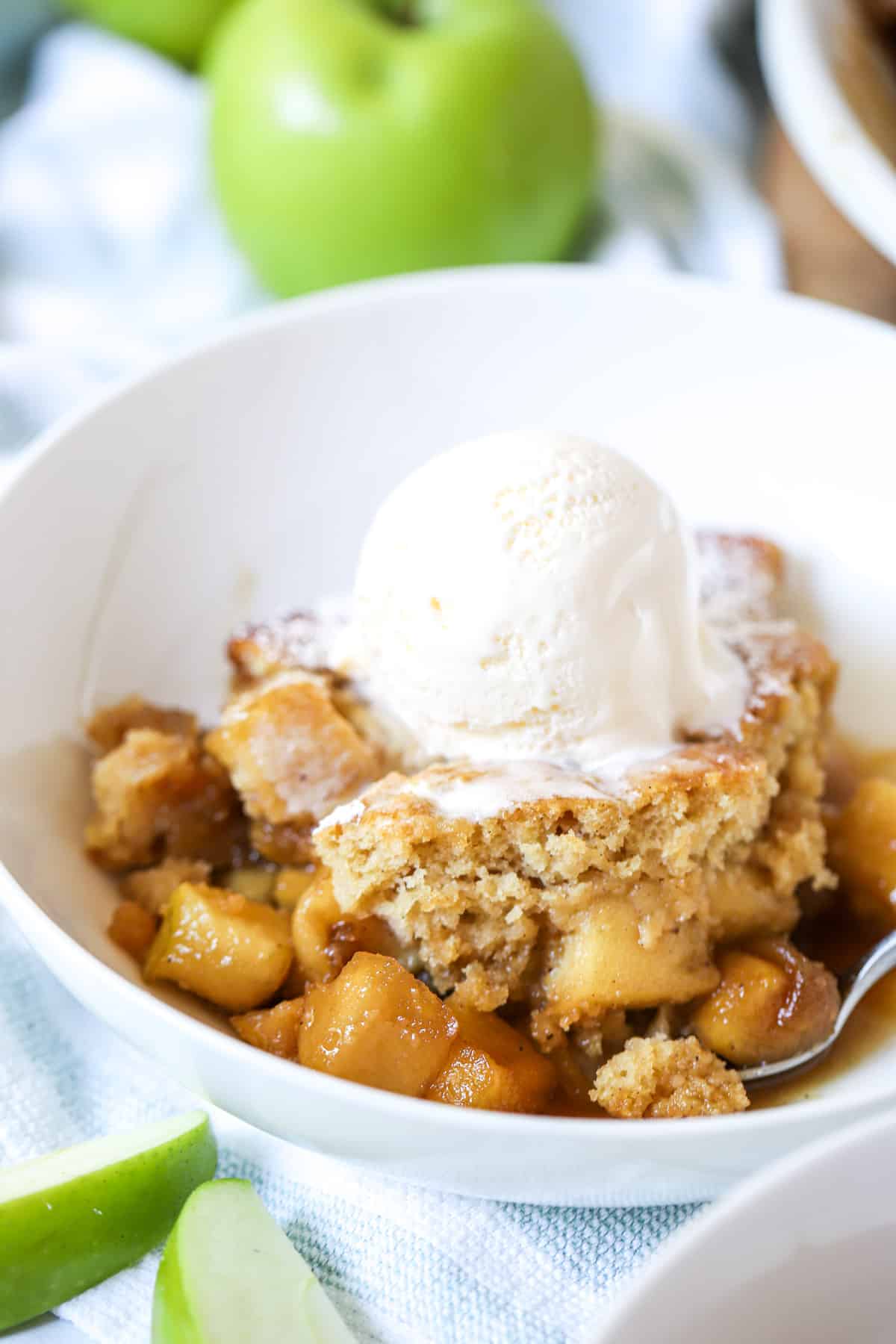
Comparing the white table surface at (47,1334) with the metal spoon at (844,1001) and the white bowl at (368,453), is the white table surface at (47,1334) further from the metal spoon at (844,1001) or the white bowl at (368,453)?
→ the metal spoon at (844,1001)

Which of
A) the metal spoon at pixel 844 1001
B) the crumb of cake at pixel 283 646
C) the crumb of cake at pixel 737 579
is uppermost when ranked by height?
the crumb of cake at pixel 737 579

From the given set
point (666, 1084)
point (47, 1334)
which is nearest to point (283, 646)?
point (666, 1084)

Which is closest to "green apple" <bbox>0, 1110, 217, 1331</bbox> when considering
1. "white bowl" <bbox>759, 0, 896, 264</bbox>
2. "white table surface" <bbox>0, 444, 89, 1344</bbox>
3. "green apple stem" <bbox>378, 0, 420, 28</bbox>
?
"white table surface" <bbox>0, 444, 89, 1344</bbox>

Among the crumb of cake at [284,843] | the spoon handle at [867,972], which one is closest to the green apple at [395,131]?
the crumb of cake at [284,843]

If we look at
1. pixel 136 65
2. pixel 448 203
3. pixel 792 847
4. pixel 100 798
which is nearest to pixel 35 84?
pixel 136 65

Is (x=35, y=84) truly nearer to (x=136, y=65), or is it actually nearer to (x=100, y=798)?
(x=136, y=65)
